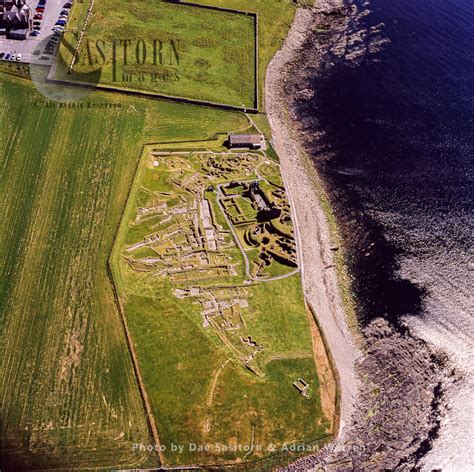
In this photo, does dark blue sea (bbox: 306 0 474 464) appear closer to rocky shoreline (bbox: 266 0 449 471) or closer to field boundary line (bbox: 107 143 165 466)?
rocky shoreline (bbox: 266 0 449 471)

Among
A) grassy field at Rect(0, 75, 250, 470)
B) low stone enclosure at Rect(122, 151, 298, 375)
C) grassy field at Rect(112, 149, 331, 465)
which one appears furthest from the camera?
low stone enclosure at Rect(122, 151, 298, 375)

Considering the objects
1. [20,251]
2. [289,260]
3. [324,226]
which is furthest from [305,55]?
[20,251]

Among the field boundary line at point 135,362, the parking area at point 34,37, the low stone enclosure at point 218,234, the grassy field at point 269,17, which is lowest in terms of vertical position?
the field boundary line at point 135,362

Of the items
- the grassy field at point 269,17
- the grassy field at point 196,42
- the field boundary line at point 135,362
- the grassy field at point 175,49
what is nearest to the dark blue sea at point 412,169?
the grassy field at point 269,17

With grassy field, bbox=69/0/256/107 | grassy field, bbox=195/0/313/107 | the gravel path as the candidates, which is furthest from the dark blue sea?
grassy field, bbox=69/0/256/107

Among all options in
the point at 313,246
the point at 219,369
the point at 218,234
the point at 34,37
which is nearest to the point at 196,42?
the point at 34,37

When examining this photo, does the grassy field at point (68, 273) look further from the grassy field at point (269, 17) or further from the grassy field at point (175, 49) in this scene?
the grassy field at point (269, 17)
